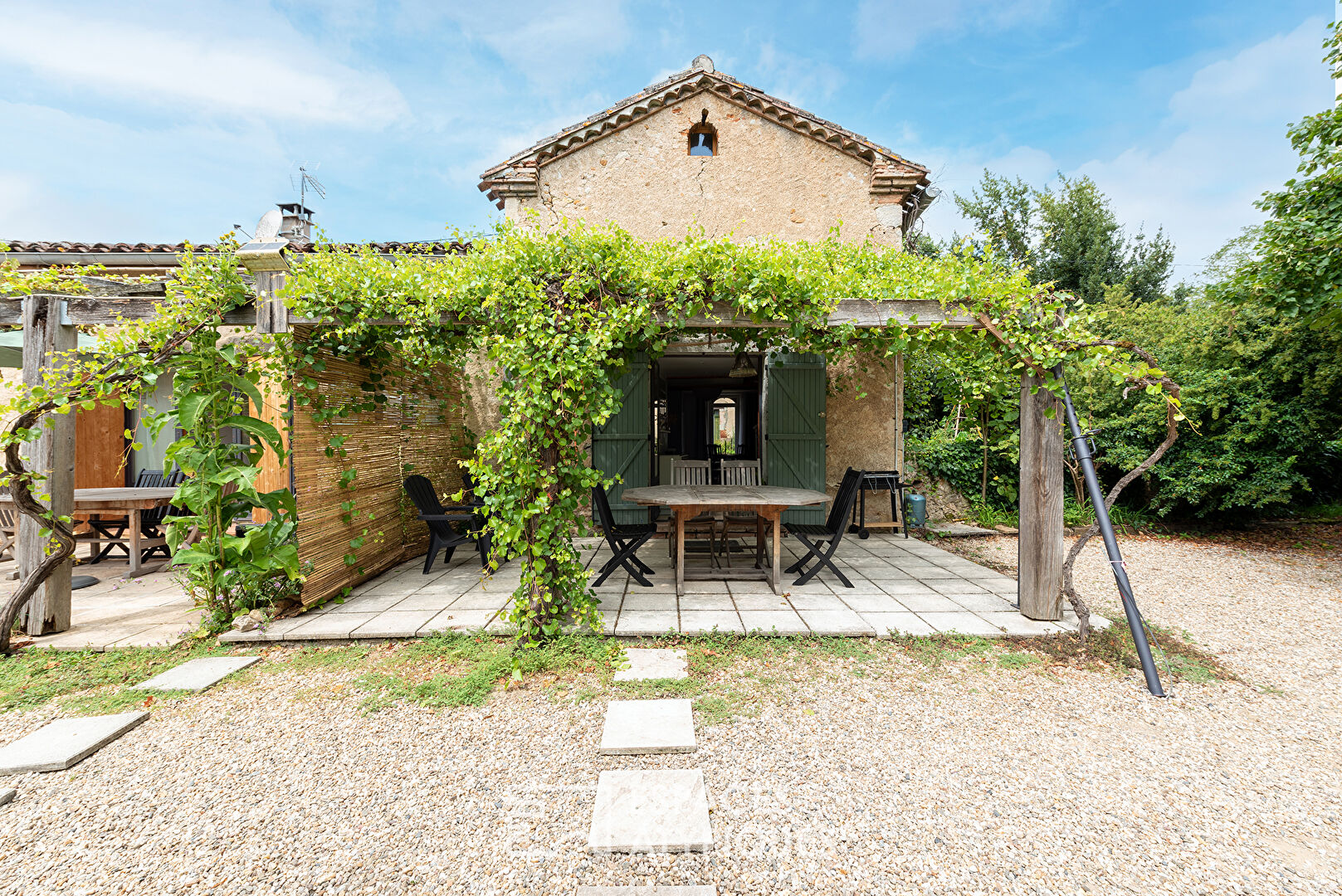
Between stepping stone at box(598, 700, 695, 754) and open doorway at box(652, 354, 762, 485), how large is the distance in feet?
17.0

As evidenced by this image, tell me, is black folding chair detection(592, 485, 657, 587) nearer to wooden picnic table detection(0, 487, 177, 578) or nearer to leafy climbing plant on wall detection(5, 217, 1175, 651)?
leafy climbing plant on wall detection(5, 217, 1175, 651)

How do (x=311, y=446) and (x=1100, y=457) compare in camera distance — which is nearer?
(x=311, y=446)

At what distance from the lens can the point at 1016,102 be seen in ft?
43.0

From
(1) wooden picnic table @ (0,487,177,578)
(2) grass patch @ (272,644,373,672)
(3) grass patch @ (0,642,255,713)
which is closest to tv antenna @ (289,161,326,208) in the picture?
(1) wooden picnic table @ (0,487,177,578)

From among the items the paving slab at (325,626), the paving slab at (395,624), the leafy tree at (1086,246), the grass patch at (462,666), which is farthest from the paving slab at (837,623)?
the leafy tree at (1086,246)

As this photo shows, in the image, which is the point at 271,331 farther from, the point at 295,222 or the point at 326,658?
the point at 295,222

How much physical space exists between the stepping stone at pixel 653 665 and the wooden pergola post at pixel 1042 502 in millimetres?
2502

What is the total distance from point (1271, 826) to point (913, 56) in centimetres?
1249

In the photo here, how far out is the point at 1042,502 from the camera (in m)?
3.47

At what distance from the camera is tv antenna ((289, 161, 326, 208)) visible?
8719mm

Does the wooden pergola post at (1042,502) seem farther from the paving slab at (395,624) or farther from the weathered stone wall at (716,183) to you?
the paving slab at (395,624)

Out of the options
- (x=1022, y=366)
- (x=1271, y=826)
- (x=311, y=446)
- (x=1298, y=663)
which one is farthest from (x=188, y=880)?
(x=1298, y=663)

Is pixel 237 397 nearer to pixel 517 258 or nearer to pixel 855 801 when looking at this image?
pixel 517 258

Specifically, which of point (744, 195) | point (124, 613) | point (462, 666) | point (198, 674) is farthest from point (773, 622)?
point (744, 195)
